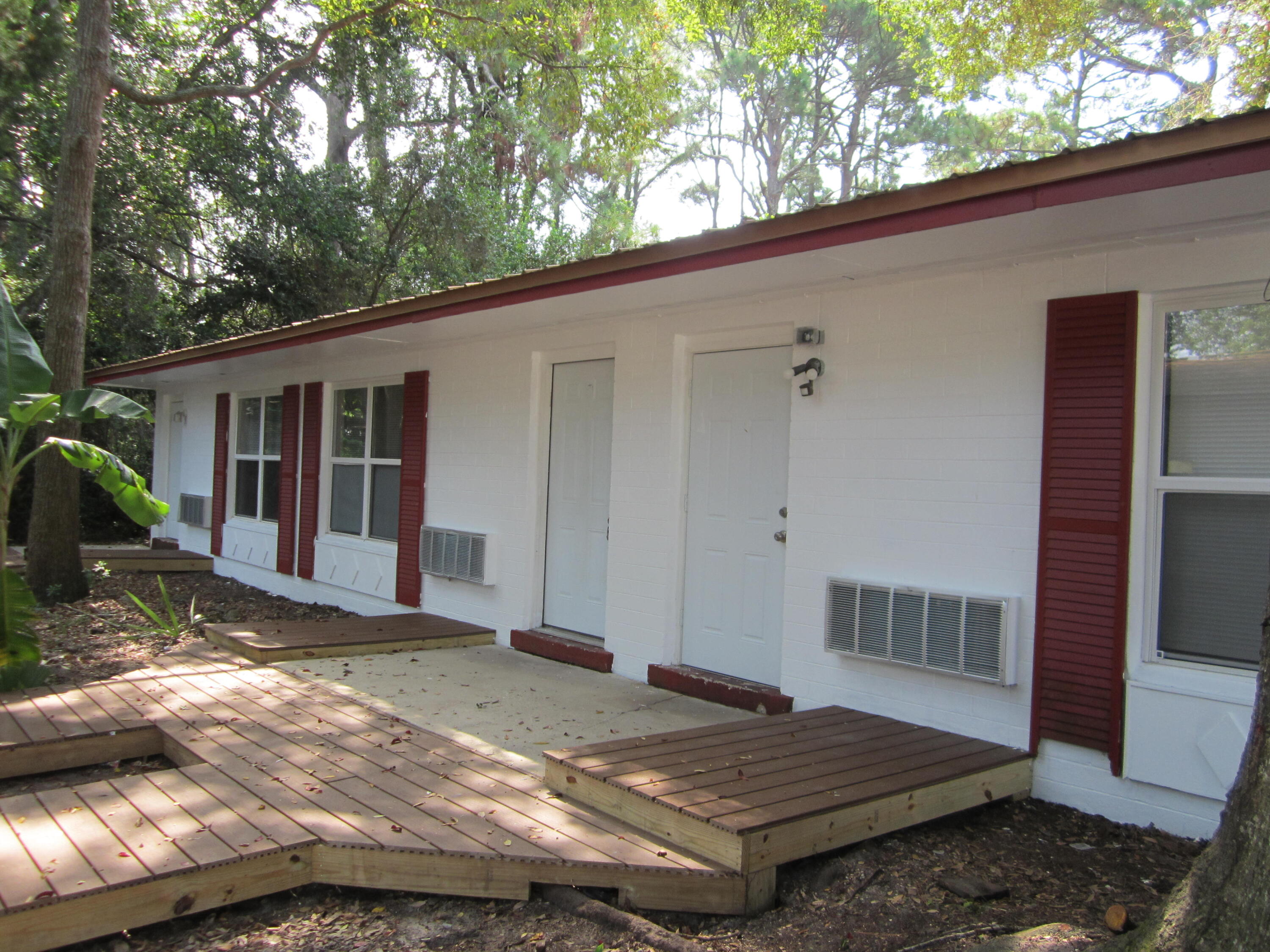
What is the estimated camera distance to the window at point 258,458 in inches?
423

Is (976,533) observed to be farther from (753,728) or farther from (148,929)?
(148,929)

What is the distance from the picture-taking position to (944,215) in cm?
356

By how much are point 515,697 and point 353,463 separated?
175 inches

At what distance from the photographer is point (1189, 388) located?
3828 mm

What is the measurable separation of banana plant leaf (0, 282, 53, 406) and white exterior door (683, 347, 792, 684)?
412cm

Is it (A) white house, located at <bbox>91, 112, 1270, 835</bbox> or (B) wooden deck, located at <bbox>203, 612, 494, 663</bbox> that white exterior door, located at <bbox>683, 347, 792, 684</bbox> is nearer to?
(A) white house, located at <bbox>91, 112, 1270, 835</bbox>

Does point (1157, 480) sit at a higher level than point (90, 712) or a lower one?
higher

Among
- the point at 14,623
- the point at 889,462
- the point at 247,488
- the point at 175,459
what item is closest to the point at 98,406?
the point at 14,623

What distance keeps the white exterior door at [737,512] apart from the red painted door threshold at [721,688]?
9 cm

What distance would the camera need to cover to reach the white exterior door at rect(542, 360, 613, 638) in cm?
664

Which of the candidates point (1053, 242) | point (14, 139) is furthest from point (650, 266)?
point (14, 139)

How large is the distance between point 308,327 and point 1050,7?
9.88 metres

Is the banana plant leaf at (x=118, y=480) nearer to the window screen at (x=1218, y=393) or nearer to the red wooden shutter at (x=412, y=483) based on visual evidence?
the red wooden shutter at (x=412, y=483)

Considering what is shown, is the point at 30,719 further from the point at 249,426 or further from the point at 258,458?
the point at 249,426
